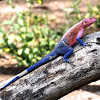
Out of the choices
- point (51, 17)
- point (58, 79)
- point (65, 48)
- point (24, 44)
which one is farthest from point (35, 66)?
point (51, 17)

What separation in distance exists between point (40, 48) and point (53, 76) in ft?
9.71

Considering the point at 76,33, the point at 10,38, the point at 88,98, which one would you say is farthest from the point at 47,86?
the point at 10,38

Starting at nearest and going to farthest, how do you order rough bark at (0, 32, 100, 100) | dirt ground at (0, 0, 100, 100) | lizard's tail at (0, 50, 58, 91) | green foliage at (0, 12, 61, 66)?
1. rough bark at (0, 32, 100, 100)
2. lizard's tail at (0, 50, 58, 91)
3. dirt ground at (0, 0, 100, 100)
4. green foliage at (0, 12, 61, 66)

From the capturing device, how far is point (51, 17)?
939cm

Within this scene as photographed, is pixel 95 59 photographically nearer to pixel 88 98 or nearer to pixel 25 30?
pixel 88 98

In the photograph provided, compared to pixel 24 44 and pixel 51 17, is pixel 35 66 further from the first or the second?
pixel 51 17

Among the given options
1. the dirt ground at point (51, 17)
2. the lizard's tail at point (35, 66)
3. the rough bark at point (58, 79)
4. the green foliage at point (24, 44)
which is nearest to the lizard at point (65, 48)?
the lizard's tail at point (35, 66)

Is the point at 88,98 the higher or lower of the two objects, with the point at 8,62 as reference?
lower

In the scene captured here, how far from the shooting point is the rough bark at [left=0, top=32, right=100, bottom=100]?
9.68 ft

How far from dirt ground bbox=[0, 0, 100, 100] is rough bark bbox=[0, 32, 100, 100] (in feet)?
5.70

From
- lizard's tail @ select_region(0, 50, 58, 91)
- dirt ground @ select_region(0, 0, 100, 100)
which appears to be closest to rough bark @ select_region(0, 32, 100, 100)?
lizard's tail @ select_region(0, 50, 58, 91)

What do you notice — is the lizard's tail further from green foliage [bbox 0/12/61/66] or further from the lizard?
→ green foliage [bbox 0/12/61/66]

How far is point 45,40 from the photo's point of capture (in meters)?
5.96

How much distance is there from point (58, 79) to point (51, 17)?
6.77 metres
